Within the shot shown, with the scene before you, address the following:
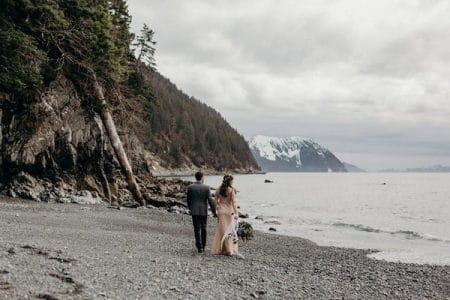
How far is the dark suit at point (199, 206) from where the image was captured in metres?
14.8

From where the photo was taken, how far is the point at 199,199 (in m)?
14.8

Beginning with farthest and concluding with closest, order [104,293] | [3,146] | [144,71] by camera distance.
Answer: [144,71], [3,146], [104,293]

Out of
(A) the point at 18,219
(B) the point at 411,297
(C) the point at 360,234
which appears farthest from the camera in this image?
(C) the point at 360,234

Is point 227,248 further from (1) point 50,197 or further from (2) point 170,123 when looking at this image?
(2) point 170,123

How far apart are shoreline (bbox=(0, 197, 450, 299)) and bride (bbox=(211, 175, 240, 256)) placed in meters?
0.46

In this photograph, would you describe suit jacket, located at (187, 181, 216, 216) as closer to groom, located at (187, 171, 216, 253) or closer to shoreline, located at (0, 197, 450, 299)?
groom, located at (187, 171, 216, 253)

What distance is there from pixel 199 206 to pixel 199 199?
0.22 meters

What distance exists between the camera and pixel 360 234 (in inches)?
1237

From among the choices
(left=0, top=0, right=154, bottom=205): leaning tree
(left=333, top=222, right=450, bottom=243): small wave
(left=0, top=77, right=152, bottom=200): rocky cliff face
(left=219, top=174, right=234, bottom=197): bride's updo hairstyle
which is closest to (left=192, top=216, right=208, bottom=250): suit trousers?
(left=219, top=174, right=234, bottom=197): bride's updo hairstyle

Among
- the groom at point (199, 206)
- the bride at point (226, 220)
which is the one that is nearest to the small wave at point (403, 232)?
the bride at point (226, 220)

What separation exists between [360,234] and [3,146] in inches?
906

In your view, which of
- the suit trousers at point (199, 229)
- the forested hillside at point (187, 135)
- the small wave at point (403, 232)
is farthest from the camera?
the forested hillside at point (187, 135)

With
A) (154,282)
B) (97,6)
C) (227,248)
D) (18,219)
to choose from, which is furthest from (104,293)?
(97,6)

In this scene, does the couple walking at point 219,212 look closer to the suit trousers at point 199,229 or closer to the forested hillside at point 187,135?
the suit trousers at point 199,229
